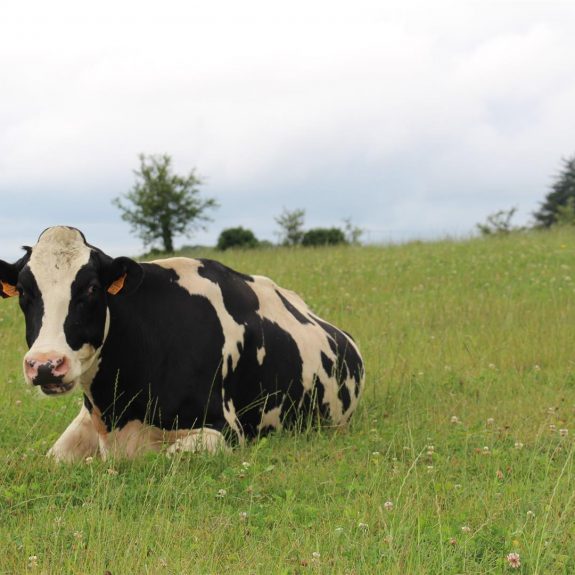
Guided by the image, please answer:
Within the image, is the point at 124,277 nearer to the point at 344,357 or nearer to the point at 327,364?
the point at 327,364

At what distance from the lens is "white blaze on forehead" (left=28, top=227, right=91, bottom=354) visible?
23.0 ft

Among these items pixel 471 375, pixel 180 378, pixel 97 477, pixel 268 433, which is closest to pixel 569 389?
pixel 471 375

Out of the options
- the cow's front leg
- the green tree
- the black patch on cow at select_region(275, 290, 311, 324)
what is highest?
the green tree

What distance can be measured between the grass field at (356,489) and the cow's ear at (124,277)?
4.86ft

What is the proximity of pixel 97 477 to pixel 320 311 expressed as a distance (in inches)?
452

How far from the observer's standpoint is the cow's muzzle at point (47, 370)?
6.75 metres

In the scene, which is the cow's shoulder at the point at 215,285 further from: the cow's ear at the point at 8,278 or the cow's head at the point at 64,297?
the cow's ear at the point at 8,278

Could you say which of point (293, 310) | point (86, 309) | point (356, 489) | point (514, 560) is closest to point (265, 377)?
point (293, 310)

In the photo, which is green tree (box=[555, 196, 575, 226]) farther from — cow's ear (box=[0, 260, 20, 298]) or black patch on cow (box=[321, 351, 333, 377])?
cow's ear (box=[0, 260, 20, 298])

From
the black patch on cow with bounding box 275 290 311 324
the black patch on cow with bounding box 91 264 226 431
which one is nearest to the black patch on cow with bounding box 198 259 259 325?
the black patch on cow with bounding box 91 264 226 431

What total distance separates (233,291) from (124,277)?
1.55m

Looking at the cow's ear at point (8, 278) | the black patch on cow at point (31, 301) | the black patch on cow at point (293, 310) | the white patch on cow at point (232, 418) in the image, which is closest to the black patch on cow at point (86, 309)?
the black patch on cow at point (31, 301)

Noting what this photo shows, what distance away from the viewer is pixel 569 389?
1214 centimetres

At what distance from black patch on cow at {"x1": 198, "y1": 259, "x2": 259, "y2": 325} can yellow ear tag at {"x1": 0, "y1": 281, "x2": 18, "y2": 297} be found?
6.42ft
